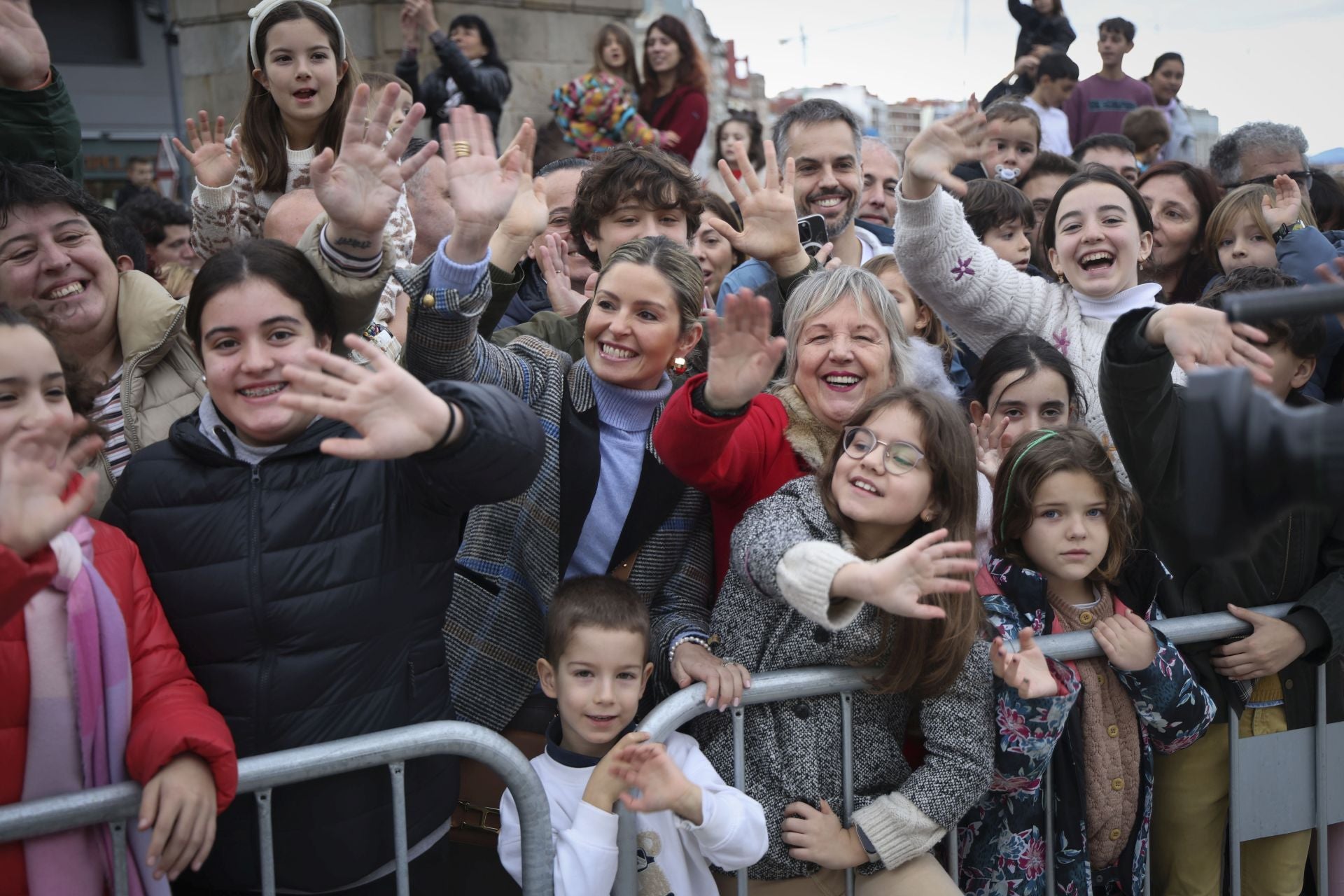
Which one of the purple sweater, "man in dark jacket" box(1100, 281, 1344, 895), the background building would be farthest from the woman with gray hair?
the background building

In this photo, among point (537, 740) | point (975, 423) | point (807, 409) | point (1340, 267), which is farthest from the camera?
point (975, 423)

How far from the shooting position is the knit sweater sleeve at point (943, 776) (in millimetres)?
2654

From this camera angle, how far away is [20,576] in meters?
1.86

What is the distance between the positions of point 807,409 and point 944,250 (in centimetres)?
98

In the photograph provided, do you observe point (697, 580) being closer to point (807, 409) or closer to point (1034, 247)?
point (807, 409)

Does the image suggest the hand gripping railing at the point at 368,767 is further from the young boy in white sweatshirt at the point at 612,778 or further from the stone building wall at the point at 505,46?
the stone building wall at the point at 505,46

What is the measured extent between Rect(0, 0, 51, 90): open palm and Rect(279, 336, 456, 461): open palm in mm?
1822

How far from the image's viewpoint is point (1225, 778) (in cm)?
315

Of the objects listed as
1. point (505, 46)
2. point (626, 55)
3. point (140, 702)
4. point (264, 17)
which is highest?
point (505, 46)

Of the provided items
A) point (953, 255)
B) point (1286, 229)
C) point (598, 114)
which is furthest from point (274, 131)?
point (598, 114)

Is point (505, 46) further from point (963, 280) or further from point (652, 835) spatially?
point (652, 835)

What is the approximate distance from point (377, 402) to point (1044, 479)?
5.45 ft

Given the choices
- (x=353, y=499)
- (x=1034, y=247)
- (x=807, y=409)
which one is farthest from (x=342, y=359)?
(x=1034, y=247)

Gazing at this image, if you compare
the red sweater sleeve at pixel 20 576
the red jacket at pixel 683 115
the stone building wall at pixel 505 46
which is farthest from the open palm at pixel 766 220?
the stone building wall at pixel 505 46
